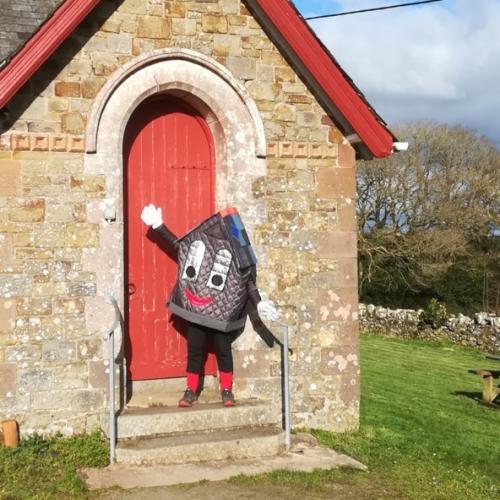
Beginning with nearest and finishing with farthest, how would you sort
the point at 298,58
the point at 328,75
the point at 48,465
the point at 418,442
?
the point at 48,465
the point at 328,75
the point at 298,58
the point at 418,442

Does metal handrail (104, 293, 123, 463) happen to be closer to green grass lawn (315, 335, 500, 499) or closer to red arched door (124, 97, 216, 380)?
red arched door (124, 97, 216, 380)

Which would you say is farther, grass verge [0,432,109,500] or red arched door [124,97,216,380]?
red arched door [124,97,216,380]

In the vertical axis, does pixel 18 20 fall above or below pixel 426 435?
above

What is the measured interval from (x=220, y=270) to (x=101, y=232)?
1.19 metres

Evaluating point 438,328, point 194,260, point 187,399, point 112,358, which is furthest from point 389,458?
point 438,328

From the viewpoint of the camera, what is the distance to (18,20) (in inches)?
263

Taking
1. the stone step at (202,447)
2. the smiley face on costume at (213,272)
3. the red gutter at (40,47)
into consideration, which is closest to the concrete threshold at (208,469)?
the stone step at (202,447)

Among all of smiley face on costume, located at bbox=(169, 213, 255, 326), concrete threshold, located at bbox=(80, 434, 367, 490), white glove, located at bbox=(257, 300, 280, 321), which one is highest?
smiley face on costume, located at bbox=(169, 213, 255, 326)

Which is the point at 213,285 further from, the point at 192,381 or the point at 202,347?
the point at 192,381

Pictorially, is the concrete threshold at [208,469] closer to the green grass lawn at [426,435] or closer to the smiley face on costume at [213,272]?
the green grass lawn at [426,435]

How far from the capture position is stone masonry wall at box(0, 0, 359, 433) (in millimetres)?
6242

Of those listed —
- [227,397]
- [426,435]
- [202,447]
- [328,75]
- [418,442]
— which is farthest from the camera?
[426,435]

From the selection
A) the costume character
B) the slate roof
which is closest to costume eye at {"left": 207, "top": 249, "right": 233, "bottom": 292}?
the costume character

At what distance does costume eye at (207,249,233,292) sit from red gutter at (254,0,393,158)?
193 cm
